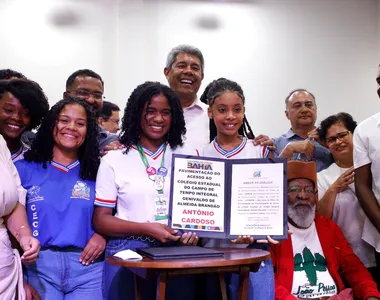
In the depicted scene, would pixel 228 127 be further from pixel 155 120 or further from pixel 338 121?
pixel 338 121

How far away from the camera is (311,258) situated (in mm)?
2877

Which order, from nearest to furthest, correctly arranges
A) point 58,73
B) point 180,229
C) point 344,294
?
1. point 180,229
2. point 344,294
3. point 58,73

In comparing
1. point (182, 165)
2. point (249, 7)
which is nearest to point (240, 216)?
point (182, 165)

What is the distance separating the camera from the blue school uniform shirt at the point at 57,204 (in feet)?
7.79

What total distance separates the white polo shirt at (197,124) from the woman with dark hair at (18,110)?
1017 millimetres

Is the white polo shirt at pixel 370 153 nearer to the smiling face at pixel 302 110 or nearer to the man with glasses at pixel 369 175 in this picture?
the man with glasses at pixel 369 175

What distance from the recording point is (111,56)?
5746mm

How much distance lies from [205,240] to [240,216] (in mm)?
278

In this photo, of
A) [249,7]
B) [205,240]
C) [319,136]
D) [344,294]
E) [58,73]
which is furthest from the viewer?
[249,7]

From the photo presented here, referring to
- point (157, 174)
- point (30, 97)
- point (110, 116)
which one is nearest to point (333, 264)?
point (157, 174)

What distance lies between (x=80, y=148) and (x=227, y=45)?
12.3ft

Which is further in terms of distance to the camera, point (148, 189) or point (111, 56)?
point (111, 56)

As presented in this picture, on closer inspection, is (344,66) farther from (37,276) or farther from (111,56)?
(37,276)

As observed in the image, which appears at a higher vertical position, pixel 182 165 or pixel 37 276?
pixel 182 165
